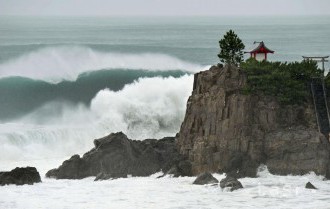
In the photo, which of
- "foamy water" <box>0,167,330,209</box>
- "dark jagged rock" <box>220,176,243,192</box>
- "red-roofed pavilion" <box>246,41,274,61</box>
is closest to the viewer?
"foamy water" <box>0,167,330,209</box>

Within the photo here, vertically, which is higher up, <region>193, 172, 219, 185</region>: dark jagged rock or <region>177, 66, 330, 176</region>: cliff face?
<region>177, 66, 330, 176</region>: cliff face

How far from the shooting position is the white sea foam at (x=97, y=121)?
5094cm

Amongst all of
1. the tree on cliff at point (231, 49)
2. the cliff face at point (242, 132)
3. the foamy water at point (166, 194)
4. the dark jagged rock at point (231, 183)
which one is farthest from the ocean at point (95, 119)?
the tree on cliff at point (231, 49)

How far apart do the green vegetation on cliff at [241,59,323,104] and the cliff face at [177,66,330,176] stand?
0.43 m

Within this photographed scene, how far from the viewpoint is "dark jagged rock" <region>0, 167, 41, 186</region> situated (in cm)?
4094

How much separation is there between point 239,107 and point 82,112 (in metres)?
19.4

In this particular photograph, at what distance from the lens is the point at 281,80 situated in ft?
147

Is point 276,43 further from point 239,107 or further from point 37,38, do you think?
point 239,107

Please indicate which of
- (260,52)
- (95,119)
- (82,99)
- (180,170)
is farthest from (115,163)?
(82,99)

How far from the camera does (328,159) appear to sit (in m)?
41.1

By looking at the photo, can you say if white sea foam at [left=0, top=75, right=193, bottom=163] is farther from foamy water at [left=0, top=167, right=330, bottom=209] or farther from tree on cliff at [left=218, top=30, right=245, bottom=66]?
foamy water at [left=0, top=167, right=330, bottom=209]

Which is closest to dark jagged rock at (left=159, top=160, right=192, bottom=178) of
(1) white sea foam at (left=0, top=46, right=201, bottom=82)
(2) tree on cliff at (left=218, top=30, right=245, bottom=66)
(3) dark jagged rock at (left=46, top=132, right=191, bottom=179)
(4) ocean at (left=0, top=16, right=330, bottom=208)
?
(3) dark jagged rock at (left=46, top=132, right=191, bottom=179)

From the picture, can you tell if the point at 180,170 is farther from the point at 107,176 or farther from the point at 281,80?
the point at 281,80

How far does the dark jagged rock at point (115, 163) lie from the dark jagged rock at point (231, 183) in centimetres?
383
